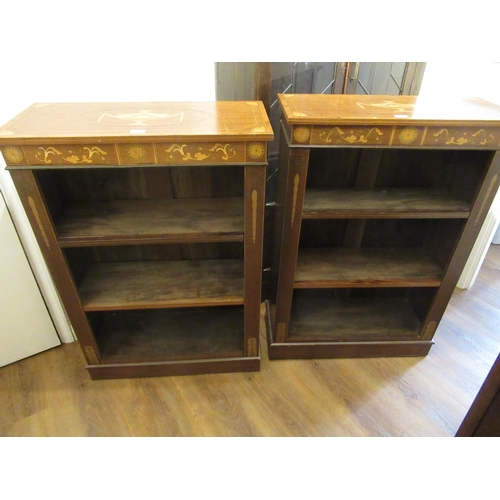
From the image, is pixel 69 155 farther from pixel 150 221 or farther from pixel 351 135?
pixel 351 135

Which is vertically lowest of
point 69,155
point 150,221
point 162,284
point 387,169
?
point 162,284

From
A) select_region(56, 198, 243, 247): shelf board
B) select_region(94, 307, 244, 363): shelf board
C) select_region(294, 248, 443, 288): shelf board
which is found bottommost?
select_region(94, 307, 244, 363): shelf board

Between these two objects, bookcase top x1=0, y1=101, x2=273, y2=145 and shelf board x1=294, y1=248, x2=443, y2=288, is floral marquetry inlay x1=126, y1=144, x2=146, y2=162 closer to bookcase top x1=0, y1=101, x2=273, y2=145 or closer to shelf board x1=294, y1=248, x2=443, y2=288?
bookcase top x1=0, y1=101, x2=273, y2=145

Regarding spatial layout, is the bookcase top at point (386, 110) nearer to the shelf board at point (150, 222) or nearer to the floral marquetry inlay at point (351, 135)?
the floral marquetry inlay at point (351, 135)

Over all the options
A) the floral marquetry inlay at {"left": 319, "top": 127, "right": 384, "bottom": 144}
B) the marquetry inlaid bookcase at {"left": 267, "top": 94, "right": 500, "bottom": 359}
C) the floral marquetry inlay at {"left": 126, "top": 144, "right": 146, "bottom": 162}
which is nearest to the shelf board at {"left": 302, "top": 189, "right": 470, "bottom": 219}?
the marquetry inlaid bookcase at {"left": 267, "top": 94, "right": 500, "bottom": 359}

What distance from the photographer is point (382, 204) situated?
1.32 m

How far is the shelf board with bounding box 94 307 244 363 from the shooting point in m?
1.53

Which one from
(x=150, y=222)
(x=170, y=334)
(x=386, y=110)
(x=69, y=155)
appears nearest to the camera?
(x=69, y=155)

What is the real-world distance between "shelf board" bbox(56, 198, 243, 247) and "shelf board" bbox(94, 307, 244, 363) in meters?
0.53

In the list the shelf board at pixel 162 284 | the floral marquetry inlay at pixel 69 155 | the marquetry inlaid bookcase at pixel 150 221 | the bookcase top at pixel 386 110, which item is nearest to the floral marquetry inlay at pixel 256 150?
the marquetry inlaid bookcase at pixel 150 221

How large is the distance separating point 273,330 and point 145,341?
22.8 inches

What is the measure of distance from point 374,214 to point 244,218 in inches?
18.7

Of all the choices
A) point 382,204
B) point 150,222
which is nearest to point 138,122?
point 150,222
